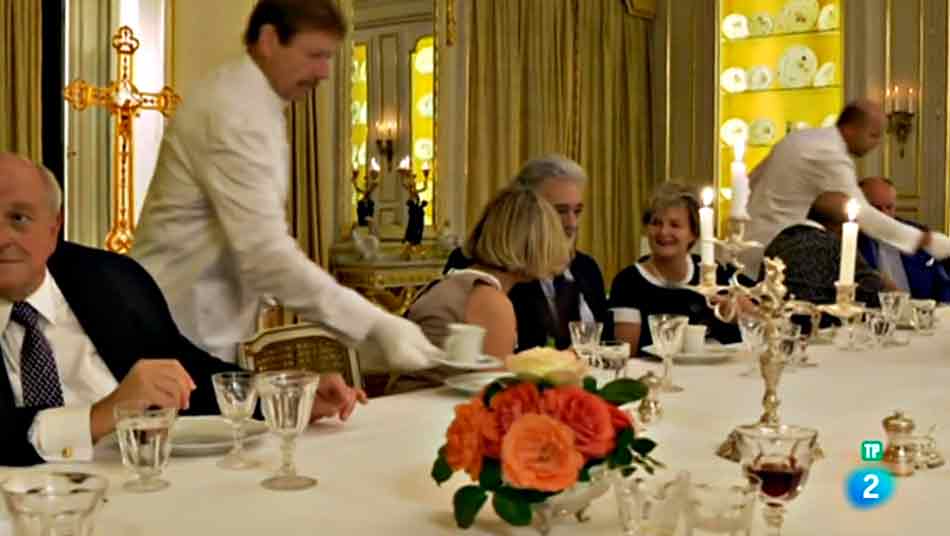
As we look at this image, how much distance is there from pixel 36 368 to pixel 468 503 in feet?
3.12

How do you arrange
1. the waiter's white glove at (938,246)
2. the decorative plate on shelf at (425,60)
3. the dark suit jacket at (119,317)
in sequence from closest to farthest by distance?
the dark suit jacket at (119,317)
the waiter's white glove at (938,246)
the decorative plate on shelf at (425,60)

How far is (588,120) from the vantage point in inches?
287

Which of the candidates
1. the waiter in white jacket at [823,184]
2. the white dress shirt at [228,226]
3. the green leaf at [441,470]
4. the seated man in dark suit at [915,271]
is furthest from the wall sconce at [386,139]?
the green leaf at [441,470]

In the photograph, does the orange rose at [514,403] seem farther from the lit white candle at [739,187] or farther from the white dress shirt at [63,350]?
the white dress shirt at [63,350]

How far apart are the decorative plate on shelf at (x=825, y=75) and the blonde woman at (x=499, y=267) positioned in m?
4.55

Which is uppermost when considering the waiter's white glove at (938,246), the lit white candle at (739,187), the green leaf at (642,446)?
the lit white candle at (739,187)

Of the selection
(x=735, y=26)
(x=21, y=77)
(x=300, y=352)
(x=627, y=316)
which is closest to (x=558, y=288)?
(x=627, y=316)

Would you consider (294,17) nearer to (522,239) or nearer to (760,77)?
(522,239)

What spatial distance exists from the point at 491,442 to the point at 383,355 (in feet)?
3.48

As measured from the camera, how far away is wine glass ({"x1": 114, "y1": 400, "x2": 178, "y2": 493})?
4.86 ft

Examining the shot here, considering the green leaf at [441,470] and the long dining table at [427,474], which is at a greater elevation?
the green leaf at [441,470]

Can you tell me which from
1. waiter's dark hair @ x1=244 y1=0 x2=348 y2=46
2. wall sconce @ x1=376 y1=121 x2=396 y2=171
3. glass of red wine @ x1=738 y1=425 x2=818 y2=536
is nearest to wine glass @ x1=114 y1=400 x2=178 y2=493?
glass of red wine @ x1=738 y1=425 x2=818 y2=536

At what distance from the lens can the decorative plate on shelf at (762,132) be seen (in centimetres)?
719

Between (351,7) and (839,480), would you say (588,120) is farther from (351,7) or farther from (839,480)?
(839,480)
